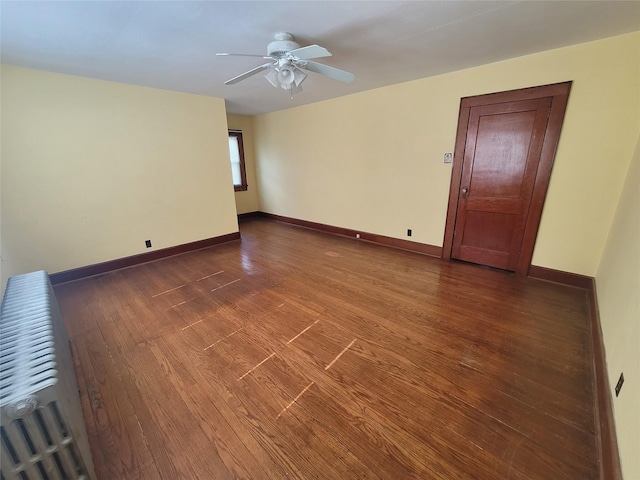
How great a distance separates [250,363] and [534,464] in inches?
66.3

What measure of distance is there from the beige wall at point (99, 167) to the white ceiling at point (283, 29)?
0.37m

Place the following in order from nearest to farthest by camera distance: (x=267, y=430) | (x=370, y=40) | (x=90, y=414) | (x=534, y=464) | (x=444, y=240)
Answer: (x=534, y=464)
(x=267, y=430)
(x=90, y=414)
(x=370, y=40)
(x=444, y=240)

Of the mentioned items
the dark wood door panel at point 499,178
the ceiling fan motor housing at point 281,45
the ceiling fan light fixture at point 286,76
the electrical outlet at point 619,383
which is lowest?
the electrical outlet at point 619,383

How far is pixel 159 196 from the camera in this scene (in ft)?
12.5

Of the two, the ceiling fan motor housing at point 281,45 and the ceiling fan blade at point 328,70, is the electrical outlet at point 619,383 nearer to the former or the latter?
the ceiling fan blade at point 328,70

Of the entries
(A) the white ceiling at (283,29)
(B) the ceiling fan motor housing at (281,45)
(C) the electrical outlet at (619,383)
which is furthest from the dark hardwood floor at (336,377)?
(A) the white ceiling at (283,29)

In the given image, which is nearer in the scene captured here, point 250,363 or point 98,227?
point 250,363

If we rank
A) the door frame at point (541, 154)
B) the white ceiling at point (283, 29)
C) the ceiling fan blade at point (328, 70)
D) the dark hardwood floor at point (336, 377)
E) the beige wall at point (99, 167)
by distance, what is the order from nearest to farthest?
the dark hardwood floor at point (336, 377), the white ceiling at point (283, 29), the ceiling fan blade at point (328, 70), the door frame at point (541, 154), the beige wall at point (99, 167)

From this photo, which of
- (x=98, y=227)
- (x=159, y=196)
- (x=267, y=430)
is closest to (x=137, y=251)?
(x=98, y=227)

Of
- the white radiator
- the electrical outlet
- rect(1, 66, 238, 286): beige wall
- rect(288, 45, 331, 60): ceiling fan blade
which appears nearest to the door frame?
the electrical outlet

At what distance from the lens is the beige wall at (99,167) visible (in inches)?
110

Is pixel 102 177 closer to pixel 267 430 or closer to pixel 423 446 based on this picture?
pixel 267 430

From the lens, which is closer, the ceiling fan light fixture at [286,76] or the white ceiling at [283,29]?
the white ceiling at [283,29]

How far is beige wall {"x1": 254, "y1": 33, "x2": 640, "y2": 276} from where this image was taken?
7.95ft
